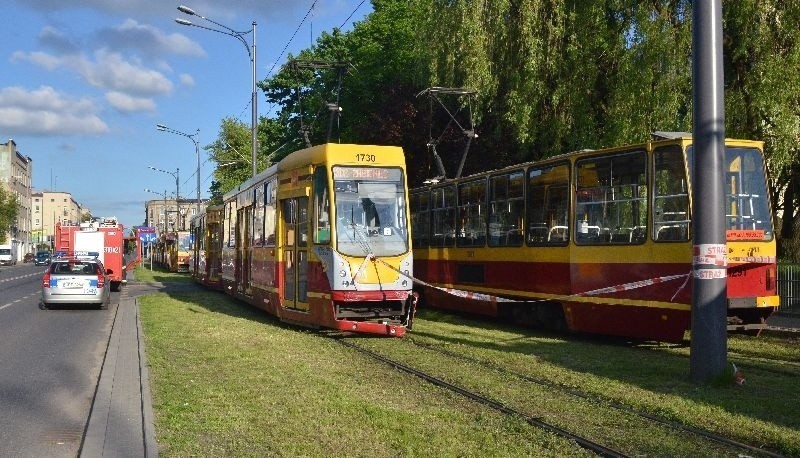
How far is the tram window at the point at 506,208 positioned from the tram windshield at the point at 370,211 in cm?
278

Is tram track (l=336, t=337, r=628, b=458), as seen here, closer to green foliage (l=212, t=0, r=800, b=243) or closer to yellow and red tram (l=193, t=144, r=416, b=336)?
yellow and red tram (l=193, t=144, r=416, b=336)

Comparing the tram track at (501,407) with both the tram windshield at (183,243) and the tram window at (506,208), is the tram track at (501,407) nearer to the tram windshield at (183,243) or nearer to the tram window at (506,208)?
the tram window at (506,208)

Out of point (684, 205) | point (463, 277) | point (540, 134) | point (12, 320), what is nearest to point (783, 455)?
point (684, 205)

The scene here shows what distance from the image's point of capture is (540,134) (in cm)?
2344

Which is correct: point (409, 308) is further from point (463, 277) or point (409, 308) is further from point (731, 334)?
point (731, 334)

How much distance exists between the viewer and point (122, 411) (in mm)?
8898

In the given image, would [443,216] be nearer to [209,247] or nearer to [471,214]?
[471,214]

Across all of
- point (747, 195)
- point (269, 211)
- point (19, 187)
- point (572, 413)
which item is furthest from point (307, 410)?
point (19, 187)

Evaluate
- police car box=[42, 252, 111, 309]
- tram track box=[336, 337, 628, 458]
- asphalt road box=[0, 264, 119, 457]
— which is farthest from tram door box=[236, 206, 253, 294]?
tram track box=[336, 337, 628, 458]

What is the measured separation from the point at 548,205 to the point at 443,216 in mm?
5462

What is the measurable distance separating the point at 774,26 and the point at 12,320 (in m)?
18.7

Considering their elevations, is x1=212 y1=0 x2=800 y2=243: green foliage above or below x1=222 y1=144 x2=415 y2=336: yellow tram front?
above

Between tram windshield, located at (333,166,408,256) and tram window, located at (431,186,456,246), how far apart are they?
5107 mm

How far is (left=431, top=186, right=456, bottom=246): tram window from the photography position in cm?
2144
